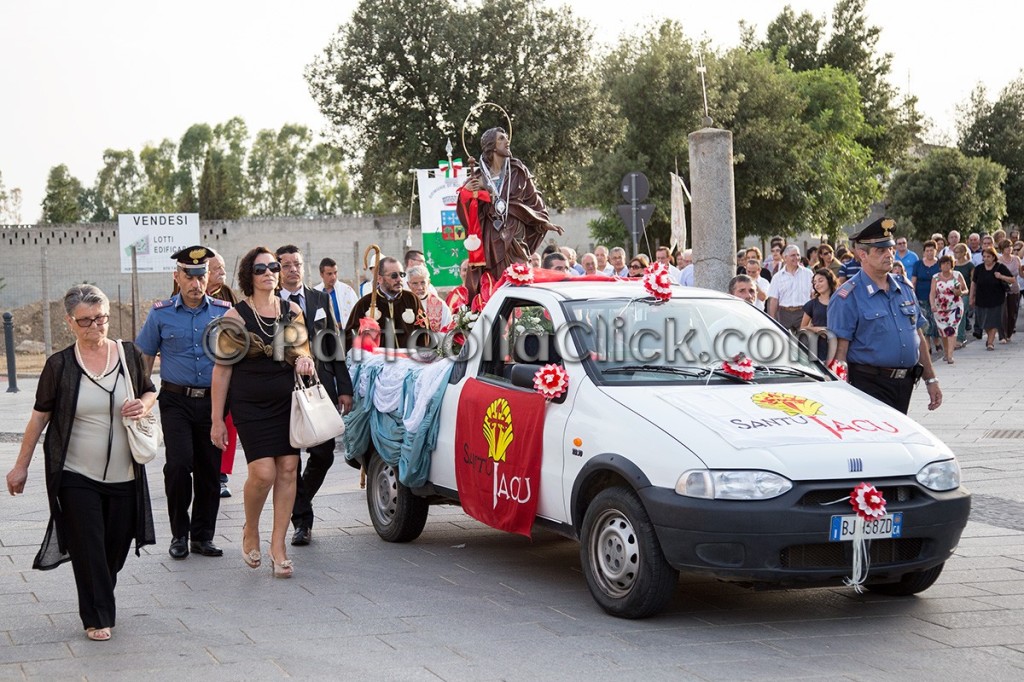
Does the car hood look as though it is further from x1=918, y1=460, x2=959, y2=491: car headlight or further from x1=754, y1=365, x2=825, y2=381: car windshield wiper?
x1=754, y1=365, x2=825, y2=381: car windshield wiper

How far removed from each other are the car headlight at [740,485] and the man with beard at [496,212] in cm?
533

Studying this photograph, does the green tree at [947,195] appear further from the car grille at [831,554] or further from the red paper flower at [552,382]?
the car grille at [831,554]

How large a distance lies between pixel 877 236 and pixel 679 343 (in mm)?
1957

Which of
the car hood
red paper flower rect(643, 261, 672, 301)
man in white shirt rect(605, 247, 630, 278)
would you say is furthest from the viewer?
man in white shirt rect(605, 247, 630, 278)

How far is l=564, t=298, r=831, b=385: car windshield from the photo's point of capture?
7219 mm

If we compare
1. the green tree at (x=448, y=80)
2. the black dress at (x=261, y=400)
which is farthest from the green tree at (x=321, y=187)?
the black dress at (x=261, y=400)

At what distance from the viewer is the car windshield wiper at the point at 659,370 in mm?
7188

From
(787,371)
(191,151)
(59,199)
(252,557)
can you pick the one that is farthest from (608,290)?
(191,151)

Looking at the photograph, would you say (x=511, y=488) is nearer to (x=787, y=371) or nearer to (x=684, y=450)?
(x=684, y=450)

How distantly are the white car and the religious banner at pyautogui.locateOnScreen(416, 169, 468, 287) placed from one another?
507 inches

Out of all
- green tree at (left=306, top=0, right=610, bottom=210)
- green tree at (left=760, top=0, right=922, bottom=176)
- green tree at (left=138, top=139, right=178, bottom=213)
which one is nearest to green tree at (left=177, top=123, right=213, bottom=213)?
green tree at (left=138, top=139, right=178, bottom=213)

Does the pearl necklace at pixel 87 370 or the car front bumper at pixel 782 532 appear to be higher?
the pearl necklace at pixel 87 370

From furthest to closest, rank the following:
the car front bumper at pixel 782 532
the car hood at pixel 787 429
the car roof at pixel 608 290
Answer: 1. the car roof at pixel 608 290
2. the car hood at pixel 787 429
3. the car front bumper at pixel 782 532

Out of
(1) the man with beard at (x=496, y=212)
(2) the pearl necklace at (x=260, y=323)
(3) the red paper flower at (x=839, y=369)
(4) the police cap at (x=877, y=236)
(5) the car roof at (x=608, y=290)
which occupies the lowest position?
(3) the red paper flower at (x=839, y=369)
